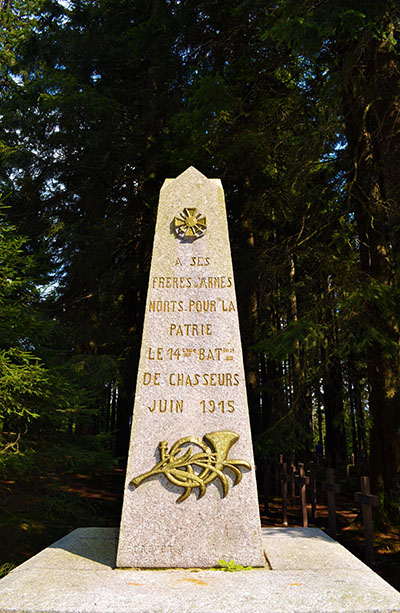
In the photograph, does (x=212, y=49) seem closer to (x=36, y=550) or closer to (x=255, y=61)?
(x=255, y=61)

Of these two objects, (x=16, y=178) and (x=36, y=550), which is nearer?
(x=36, y=550)

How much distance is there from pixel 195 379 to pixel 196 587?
162 cm

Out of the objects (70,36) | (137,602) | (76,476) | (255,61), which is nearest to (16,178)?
(70,36)

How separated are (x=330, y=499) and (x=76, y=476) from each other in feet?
24.0

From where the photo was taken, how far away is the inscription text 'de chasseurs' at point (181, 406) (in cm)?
419

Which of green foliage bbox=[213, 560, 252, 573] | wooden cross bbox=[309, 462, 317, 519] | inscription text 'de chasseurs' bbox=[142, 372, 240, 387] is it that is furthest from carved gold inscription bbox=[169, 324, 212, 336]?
wooden cross bbox=[309, 462, 317, 519]

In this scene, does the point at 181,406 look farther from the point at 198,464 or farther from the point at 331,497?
the point at 331,497

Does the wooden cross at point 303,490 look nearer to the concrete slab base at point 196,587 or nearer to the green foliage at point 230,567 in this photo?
the concrete slab base at point 196,587

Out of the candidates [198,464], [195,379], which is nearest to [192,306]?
[195,379]

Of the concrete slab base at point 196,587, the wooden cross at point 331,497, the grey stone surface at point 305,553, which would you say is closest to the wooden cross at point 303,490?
the wooden cross at point 331,497

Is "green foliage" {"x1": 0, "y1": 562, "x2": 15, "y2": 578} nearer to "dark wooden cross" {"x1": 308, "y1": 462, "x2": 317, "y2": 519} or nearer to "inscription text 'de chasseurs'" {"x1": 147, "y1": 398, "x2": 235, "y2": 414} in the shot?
"inscription text 'de chasseurs'" {"x1": 147, "y1": 398, "x2": 235, "y2": 414}

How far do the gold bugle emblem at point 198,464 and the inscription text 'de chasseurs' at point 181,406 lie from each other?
Answer: 0.21 m

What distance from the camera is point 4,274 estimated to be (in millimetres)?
6211

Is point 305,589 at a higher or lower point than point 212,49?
lower
